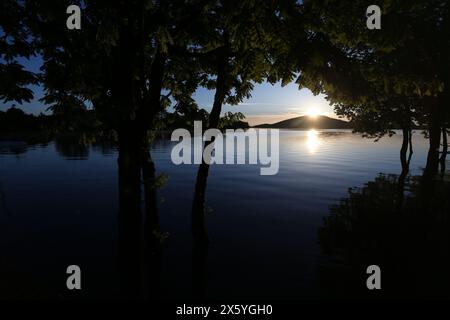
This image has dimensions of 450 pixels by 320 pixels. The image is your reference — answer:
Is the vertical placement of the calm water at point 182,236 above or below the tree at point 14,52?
below

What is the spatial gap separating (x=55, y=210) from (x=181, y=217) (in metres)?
10.6

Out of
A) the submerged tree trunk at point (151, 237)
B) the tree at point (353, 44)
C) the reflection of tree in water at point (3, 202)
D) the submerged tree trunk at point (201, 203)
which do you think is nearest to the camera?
the tree at point (353, 44)

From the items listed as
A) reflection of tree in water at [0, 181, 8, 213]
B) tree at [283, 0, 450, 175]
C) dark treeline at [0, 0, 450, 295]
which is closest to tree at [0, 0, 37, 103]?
dark treeline at [0, 0, 450, 295]

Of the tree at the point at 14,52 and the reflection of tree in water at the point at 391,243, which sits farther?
the reflection of tree in water at the point at 391,243

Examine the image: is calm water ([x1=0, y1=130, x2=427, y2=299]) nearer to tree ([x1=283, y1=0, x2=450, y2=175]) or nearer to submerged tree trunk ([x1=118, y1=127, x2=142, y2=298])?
submerged tree trunk ([x1=118, y1=127, x2=142, y2=298])

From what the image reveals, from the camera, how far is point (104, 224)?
20.3m

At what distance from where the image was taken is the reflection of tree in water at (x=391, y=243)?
11969 millimetres

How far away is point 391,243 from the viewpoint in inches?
634

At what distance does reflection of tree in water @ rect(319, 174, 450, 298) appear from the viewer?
12.0m

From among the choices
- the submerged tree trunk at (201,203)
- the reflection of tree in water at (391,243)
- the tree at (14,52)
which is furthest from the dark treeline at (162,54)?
the reflection of tree in water at (391,243)

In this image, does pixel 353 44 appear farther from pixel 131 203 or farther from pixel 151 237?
pixel 151 237

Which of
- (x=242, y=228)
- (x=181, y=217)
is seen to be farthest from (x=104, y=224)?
(x=242, y=228)

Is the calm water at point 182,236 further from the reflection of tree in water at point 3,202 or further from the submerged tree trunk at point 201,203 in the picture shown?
the submerged tree trunk at point 201,203
